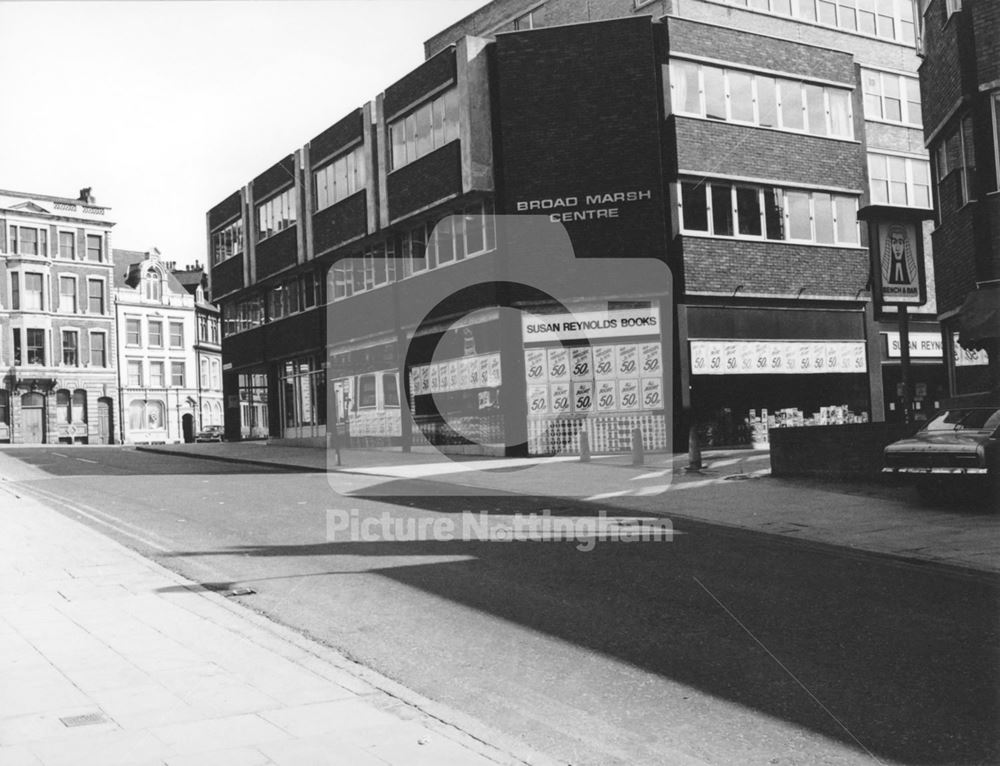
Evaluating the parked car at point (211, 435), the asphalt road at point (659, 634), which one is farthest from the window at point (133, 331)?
the asphalt road at point (659, 634)

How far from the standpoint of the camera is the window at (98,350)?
6986cm

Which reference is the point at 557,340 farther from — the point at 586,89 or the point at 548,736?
the point at 548,736

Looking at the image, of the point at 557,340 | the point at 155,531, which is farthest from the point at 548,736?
the point at 557,340

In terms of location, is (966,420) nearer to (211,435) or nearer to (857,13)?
(857,13)

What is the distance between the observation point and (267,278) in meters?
38.4

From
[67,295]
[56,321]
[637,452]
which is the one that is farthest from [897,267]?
[67,295]

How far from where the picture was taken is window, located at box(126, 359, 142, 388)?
72.8m

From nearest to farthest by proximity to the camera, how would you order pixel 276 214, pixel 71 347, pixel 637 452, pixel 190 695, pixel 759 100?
pixel 190 695 < pixel 637 452 < pixel 759 100 < pixel 276 214 < pixel 71 347

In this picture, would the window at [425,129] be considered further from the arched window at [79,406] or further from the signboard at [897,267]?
the arched window at [79,406]

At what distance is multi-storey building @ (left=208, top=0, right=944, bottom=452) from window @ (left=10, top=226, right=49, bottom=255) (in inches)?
1774

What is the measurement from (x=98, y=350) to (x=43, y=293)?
564cm

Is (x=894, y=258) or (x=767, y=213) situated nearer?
(x=894, y=258)

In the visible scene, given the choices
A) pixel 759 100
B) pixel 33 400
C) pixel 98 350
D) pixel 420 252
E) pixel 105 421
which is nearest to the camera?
pixel 759 100

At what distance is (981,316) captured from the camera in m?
16.7
